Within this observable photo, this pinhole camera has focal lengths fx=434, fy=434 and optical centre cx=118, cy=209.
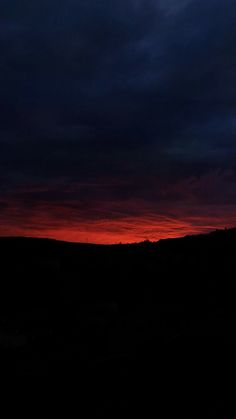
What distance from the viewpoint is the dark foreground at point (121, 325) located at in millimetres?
9203

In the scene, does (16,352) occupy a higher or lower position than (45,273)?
lower

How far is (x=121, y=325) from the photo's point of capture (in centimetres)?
1770

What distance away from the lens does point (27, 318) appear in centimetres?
2025

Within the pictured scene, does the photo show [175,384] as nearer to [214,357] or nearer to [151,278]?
[214,357]

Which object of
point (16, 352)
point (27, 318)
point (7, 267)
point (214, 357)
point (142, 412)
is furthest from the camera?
point (7, 267)

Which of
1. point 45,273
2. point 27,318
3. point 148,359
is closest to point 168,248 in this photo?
point 45,273

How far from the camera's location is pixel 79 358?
12992 mm

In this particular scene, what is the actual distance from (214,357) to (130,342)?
4498 millimetres

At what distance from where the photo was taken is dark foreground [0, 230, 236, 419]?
9.20 m

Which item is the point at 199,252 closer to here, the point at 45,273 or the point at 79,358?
the point at 45,273

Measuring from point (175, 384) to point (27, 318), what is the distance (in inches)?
481

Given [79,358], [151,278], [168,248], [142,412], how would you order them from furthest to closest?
[168,248] < [151,278] < [79,358] < [142,412]

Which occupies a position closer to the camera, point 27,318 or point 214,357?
point 214,357

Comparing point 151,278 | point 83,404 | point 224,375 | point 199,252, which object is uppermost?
point 199,252
